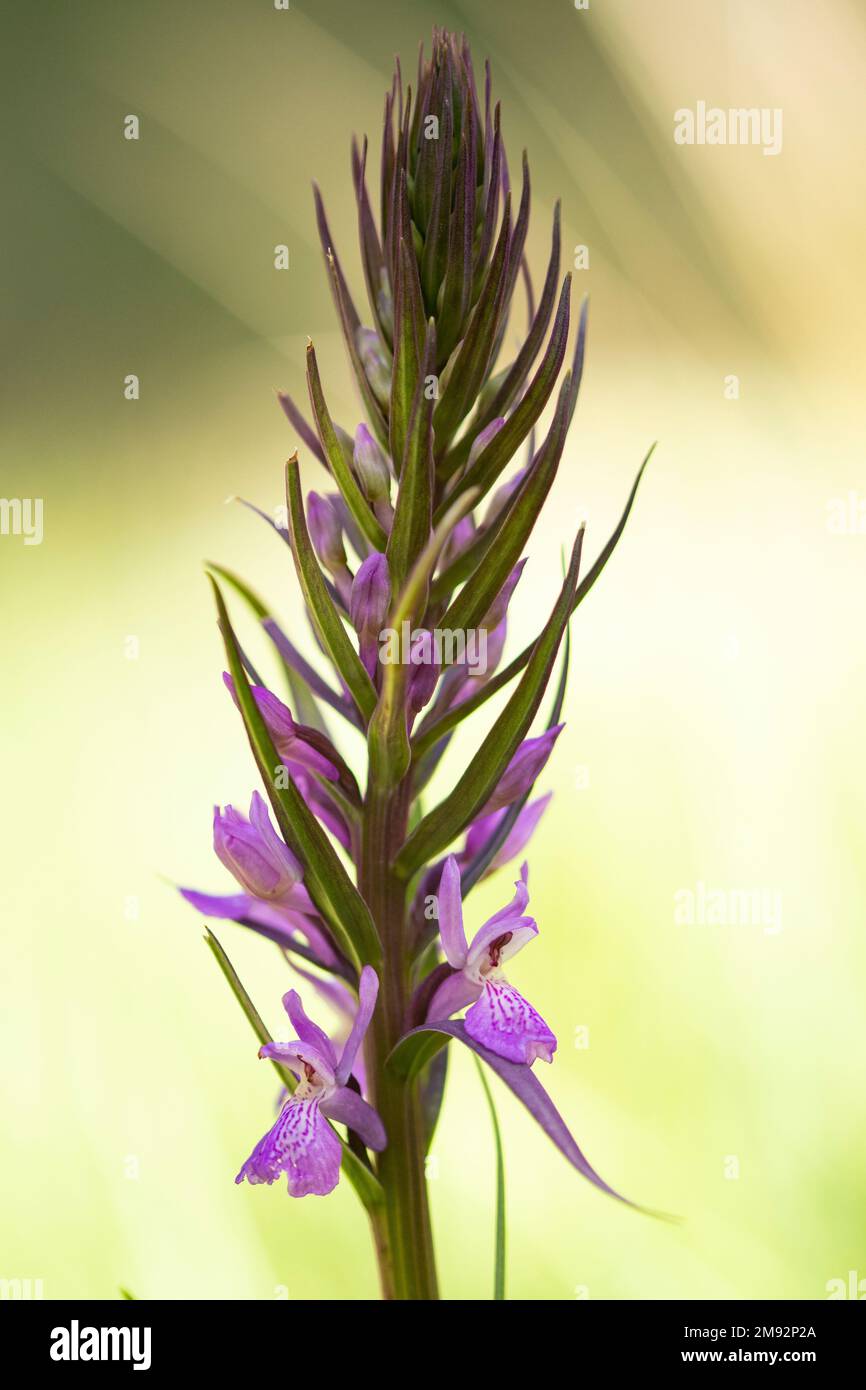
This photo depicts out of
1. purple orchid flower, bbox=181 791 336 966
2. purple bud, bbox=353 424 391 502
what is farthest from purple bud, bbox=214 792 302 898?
purple bud, bbox=353 424 391 502

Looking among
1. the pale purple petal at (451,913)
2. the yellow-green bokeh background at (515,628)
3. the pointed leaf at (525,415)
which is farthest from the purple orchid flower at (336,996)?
the yellow-green bokeh background at (515,628)

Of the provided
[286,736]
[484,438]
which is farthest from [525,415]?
[286,736]

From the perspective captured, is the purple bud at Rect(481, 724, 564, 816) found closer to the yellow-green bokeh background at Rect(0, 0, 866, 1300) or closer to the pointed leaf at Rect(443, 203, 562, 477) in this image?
the pointed leaf at Rect(443, 203, 562, 477)

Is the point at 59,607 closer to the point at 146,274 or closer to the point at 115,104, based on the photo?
the point at 146,274

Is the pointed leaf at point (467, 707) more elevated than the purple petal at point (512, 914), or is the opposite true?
the pointed leaf at point (467, 707)

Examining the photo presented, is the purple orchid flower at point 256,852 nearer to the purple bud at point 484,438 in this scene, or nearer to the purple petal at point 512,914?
the purple petal at point 512,914
